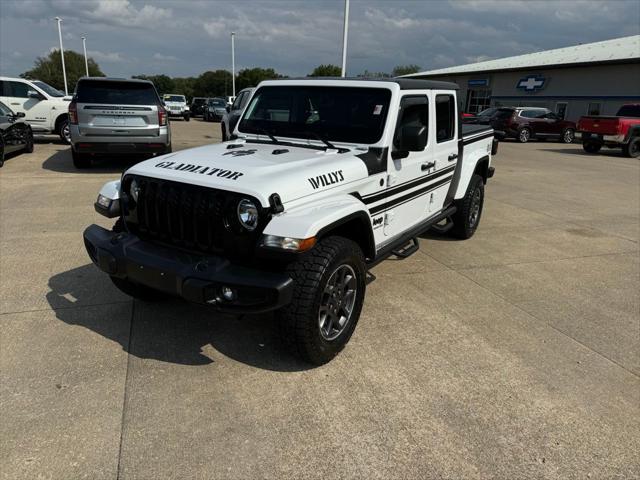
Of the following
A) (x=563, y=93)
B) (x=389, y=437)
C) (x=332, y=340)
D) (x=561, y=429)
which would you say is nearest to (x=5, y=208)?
(x=332, y=340)

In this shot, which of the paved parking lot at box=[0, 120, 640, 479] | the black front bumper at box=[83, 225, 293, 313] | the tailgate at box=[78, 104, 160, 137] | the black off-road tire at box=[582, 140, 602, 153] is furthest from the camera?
the black off-road tire at box=[582, 140, 602, 153]

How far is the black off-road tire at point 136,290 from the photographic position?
3.79 metres

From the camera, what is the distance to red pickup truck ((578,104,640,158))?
1725 cm

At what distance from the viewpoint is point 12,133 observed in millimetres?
10773

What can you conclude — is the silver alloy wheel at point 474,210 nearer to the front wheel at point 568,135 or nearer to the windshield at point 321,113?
the windshield at point 321,113

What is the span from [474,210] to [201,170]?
424cm

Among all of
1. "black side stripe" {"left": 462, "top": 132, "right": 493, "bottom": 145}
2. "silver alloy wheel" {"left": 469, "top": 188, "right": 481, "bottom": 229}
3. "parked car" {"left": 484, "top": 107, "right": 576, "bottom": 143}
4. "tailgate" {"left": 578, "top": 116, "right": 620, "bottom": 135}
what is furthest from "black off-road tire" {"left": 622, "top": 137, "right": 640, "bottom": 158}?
"silver alloy wheel" {"left": 469, "top": 188, "right": 481, "bottom": 229}

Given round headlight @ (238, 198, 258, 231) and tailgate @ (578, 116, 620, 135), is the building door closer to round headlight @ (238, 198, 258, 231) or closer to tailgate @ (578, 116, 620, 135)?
tailgate @ (578, 116, 620, 135)

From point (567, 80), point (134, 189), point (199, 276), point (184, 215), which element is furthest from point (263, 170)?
point (567, 80)

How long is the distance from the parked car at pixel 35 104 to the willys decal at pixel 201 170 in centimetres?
1170

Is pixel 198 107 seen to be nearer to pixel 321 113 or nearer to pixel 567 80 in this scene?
pixel 567 80

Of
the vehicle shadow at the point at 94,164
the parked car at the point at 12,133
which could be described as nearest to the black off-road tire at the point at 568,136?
the vehicle shadow at the point at 94,164

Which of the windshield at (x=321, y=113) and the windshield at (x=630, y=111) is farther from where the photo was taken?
the windshield at (x=630, y=111)

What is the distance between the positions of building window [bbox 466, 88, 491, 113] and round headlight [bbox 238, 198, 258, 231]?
3990cm
